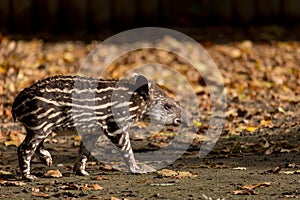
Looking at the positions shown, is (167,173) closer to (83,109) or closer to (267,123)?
(83,109)

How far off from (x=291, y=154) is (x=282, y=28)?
9.06m

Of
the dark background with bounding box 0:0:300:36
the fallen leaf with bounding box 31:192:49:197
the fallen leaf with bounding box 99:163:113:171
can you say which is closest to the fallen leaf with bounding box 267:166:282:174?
the fallen leaf with bounding box 99:163:113:171

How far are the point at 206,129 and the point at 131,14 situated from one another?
6.98m

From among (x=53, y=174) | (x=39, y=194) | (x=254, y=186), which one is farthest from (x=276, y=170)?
(x=39, y=194)

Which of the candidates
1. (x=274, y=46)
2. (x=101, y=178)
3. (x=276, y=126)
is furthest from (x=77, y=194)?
(x=274, y=46)

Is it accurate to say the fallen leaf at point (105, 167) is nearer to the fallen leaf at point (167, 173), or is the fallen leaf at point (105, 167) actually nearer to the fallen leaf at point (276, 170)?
the fallen leaf at point (167, 173)

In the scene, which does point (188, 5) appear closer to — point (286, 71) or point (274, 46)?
point (274, 46)

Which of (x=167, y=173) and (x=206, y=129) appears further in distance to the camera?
(x=206, y=129)

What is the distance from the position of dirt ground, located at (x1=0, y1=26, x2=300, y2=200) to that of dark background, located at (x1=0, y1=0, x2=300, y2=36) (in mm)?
411

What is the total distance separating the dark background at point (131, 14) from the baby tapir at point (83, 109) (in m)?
8.80

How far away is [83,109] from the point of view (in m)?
9.21

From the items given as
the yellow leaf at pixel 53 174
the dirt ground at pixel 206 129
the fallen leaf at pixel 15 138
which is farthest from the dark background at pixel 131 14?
the yellow leaf at pixel 53 174

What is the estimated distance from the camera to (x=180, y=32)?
59.8 feet

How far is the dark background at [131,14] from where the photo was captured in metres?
18.4
